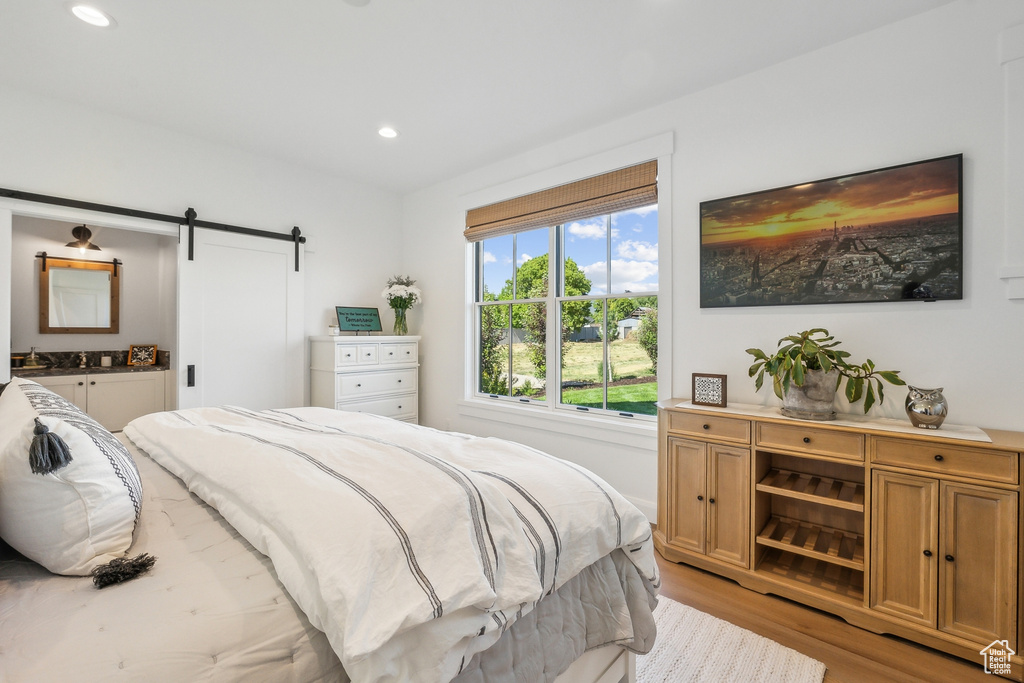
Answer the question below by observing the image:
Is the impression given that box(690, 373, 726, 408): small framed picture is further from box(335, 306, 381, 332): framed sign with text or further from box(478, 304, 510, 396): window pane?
box(335, 306, 381, 332): framed sign with text

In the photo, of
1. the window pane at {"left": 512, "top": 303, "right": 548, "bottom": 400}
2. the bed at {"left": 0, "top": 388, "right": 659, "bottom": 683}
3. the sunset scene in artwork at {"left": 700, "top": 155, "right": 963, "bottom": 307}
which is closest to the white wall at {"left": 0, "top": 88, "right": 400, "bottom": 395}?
the window pane at {"left": 512, "top": 303, "right": 548, "bottom": 400}

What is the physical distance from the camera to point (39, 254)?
4141 mm

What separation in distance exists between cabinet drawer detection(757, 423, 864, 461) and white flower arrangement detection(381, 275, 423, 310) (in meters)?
3.19

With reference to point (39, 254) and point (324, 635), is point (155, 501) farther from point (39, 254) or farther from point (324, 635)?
point (39, 254)

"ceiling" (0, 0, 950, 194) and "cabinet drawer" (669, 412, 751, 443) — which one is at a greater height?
"ceiling" (0, 0, 950, 194)

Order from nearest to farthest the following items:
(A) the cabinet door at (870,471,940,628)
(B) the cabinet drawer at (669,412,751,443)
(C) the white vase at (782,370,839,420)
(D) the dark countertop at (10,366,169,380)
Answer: (A) the cabinet door at (870,471,940,628) < (C) the white vase at (782,370,839,420) < (B) the cabinet drawer at (669,412,751,443) < (D) the dark countertop at (10,366,169,380)

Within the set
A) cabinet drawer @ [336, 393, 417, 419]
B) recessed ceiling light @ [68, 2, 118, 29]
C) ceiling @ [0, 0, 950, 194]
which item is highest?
ceiling @ [0, 0, 950, 194]

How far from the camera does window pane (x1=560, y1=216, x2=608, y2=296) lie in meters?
3.38

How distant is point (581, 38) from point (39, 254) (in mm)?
5030

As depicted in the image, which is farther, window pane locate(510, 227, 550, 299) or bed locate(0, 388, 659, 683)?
window pane locate(510, 227, 550, 299)

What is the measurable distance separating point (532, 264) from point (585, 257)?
1.67 feet

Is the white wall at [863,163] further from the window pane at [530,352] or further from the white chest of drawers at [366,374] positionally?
the white chest of drawers at [366,374]

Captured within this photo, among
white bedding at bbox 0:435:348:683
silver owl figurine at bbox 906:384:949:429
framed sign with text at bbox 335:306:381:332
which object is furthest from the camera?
framed sign with text at bbox 335:306:381:332

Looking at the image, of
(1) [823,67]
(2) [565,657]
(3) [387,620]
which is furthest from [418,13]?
(2) [565,657]
